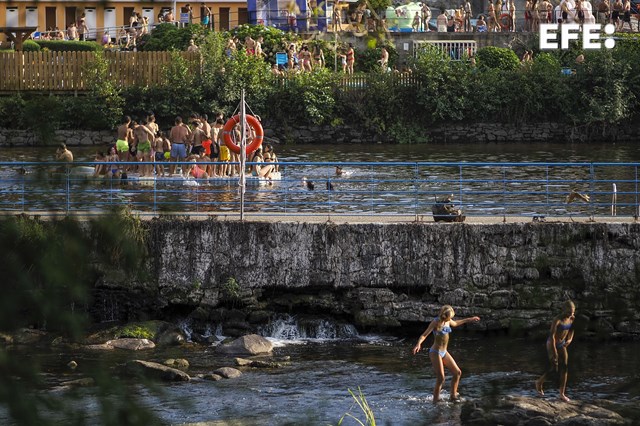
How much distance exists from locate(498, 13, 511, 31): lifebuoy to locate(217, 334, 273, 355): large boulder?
34.3m

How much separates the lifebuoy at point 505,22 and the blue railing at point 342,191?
16661 mm

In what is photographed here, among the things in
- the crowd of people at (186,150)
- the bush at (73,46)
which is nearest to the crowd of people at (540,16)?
the bush at (73,46)

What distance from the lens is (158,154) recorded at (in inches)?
1113

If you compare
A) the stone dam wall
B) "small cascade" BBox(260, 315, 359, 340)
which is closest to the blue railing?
the stone dam wall

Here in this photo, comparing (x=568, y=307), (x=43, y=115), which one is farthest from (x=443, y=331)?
(x=43, y=115)

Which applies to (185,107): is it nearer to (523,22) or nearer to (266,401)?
(523,22)

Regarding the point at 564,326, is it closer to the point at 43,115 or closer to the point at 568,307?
the point at 568,307

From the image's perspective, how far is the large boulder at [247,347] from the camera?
18.3 m

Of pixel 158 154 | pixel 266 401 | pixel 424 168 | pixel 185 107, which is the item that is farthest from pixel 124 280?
pixel 185 107

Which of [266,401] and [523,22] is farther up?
[523,22]

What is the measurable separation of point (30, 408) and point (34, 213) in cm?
55

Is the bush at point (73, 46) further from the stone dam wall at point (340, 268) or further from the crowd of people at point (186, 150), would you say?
the stone dam wall at point (340, 268)

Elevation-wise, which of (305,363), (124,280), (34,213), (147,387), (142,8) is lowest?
(305,363)

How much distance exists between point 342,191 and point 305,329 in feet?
13.7
